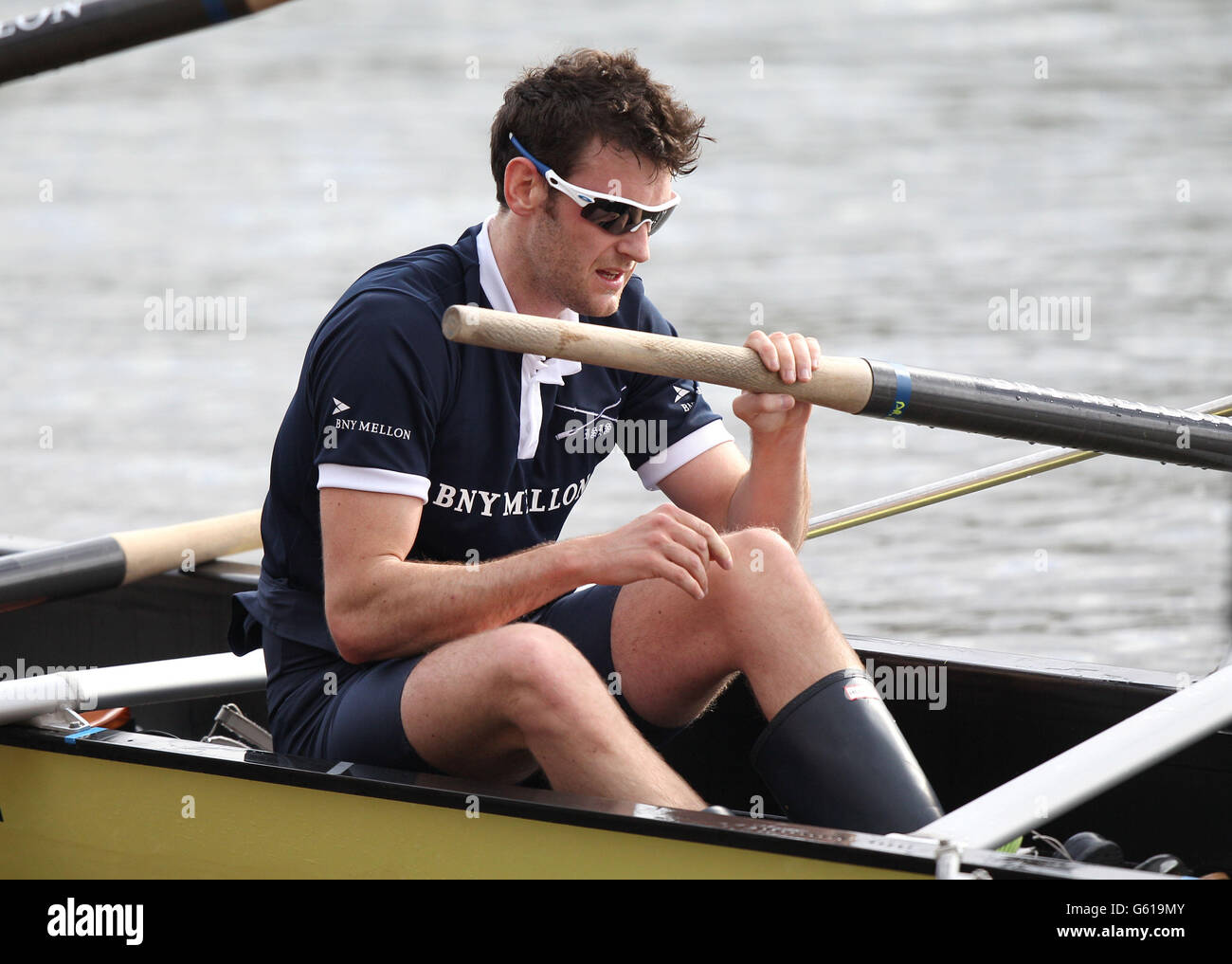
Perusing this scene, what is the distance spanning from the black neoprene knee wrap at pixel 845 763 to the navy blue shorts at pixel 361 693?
11.5 inches

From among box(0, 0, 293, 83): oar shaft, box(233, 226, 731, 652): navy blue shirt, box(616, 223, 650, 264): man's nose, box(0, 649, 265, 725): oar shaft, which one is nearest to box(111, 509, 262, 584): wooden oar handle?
box(0, 649, 265, 725): oar shaft

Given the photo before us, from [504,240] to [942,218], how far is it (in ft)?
27.6

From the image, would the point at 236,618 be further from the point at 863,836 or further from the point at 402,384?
the point at 863,836

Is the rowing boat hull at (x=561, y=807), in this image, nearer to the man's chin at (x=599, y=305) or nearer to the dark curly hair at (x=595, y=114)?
the man's chin at (x=599, y=305)

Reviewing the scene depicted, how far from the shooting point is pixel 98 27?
5.86 feet

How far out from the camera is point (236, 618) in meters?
2.74

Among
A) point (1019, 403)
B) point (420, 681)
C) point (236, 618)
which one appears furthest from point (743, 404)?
point (236, 618)

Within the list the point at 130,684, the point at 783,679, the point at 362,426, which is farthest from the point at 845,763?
the point at 130,684

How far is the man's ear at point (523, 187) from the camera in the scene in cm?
249

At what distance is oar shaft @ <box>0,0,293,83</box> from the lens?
177cm

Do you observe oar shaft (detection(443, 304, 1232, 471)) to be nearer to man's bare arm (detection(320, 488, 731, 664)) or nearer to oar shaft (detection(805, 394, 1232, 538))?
man's bare arm (detection(320, 488, 731, 664))

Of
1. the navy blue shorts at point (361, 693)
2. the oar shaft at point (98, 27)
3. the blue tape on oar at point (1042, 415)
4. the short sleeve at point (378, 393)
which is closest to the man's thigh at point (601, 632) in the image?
the navy blue shorts at point (361, 693)

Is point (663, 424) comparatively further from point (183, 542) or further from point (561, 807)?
point (183, 542)

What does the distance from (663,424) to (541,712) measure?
72cm
